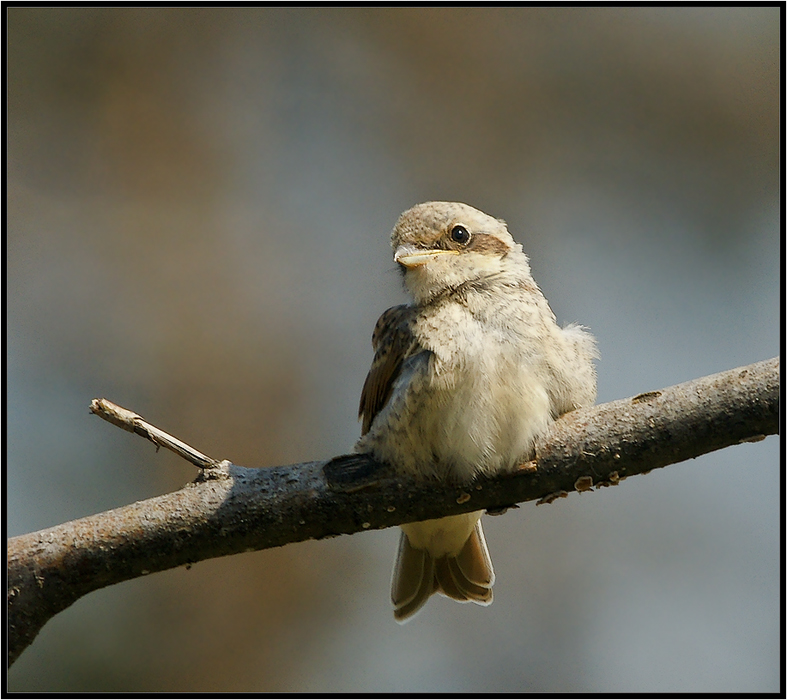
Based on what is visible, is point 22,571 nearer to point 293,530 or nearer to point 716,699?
point 293,530

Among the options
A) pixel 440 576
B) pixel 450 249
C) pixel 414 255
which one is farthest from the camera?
pixel 440 576

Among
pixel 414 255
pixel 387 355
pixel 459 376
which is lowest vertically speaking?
pixel 459 376

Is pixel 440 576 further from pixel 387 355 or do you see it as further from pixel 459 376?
pixel 459 376

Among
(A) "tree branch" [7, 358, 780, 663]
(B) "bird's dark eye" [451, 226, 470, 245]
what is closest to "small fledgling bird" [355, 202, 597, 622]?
(B) "bird's dark eye" [451, 226, 470, 245]

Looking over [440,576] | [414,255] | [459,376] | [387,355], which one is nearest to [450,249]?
[414,255]

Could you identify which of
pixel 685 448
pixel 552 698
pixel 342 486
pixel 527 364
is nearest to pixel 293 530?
pixel 342 486

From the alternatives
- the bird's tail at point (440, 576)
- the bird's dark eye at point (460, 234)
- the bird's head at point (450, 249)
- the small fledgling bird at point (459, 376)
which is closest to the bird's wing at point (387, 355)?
the small fledgling bird at point (459, 376)

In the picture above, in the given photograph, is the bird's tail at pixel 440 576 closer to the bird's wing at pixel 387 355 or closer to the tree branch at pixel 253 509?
the bird's wing at pixel 387 355
